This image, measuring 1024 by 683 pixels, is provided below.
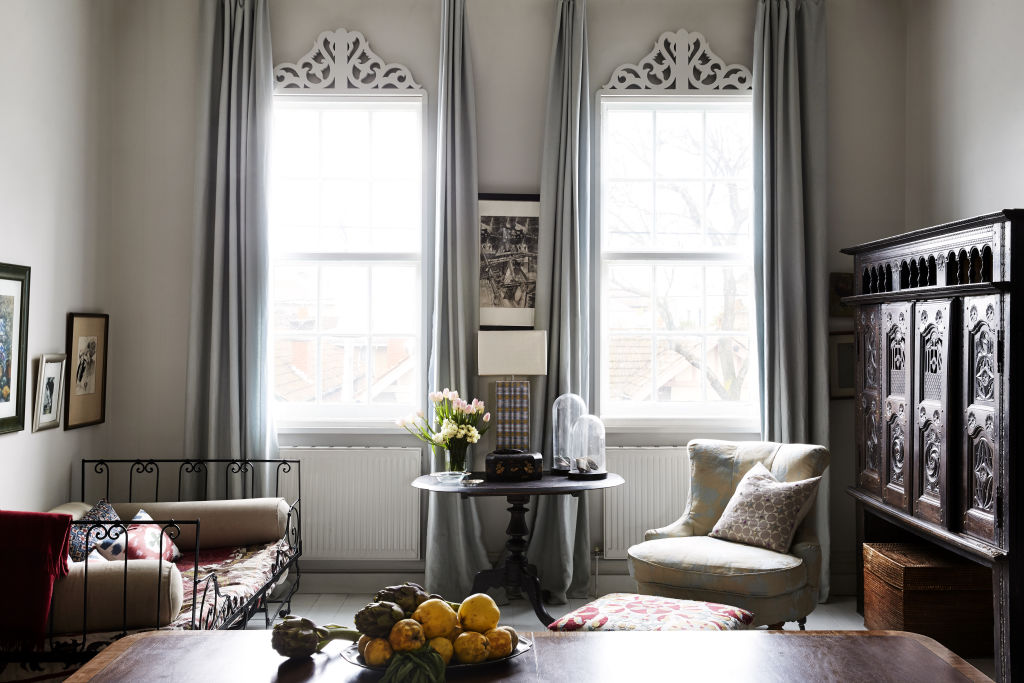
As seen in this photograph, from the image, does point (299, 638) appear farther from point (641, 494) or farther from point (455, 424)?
point (641, 494)

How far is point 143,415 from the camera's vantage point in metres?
4.87

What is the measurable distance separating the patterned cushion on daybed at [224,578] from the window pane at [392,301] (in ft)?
4.68

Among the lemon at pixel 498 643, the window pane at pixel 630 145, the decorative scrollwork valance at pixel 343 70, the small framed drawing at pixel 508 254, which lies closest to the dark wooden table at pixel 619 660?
the lemon at pixel 498 643

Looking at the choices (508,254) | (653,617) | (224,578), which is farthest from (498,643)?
(508,254)

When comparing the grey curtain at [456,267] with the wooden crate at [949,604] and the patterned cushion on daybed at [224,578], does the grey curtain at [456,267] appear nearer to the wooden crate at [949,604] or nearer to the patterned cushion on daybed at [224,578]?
the patterned cushion on daybed at [224,578]

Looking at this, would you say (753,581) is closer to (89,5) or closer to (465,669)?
(465,669)

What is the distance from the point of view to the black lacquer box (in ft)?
13.3

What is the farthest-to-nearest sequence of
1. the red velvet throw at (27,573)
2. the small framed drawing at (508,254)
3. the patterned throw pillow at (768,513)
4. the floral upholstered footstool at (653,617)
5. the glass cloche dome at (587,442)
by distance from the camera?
the small framed drawing at (508,254)
the glass cloche dome at (587,442)
the patterned throw pillow at (768,513)
the floral upholstered footstool at (653,617)
the red velvet throw at (27,573)

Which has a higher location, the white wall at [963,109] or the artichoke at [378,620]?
the white wall at [963,109]

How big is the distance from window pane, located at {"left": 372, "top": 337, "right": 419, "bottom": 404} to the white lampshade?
2.04 feet

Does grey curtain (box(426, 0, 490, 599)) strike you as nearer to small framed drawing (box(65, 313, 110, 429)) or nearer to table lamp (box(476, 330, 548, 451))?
table lamp (box(476, 330, 548, 451))

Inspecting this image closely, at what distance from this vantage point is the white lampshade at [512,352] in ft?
15.0

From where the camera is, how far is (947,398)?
11.5 feet

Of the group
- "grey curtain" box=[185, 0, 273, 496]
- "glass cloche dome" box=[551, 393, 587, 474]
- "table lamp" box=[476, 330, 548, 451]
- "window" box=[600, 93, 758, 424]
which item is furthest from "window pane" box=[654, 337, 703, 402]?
"grey curtain" box=[185, 0, 273, 496]
